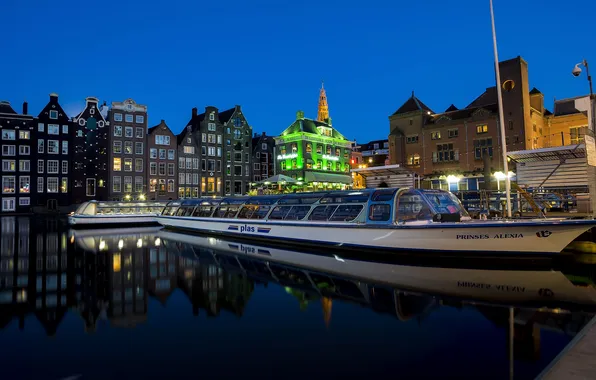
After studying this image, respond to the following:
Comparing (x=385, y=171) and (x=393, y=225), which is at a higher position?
(x=385, y=171)

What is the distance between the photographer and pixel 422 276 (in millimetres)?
11641

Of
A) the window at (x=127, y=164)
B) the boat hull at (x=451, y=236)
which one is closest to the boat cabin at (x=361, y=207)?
the boat hull at (x=451, y=236)

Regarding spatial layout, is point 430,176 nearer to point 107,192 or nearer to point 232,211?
point 232,211

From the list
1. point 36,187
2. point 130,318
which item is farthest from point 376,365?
point 36,187

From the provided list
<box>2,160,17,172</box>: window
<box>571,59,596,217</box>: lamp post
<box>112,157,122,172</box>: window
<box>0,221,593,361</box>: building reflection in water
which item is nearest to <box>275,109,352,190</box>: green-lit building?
<box>112,157,122,172</box>: window

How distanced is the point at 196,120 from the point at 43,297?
6546cm

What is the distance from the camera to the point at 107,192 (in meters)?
62.4

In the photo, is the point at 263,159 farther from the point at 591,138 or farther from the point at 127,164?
the point at 591,138

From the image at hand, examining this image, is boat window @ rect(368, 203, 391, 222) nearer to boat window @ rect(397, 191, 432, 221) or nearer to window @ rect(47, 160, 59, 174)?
boat window @ rect(397, 191, 432, 221)

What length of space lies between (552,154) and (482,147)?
20.2m

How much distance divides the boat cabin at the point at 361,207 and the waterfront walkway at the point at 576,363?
9.42m

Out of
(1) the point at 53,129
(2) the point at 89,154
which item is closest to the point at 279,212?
(2) the point at 89,154

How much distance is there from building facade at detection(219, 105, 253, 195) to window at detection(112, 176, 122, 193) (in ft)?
58.6

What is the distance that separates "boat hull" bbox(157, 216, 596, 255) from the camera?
504 inches
